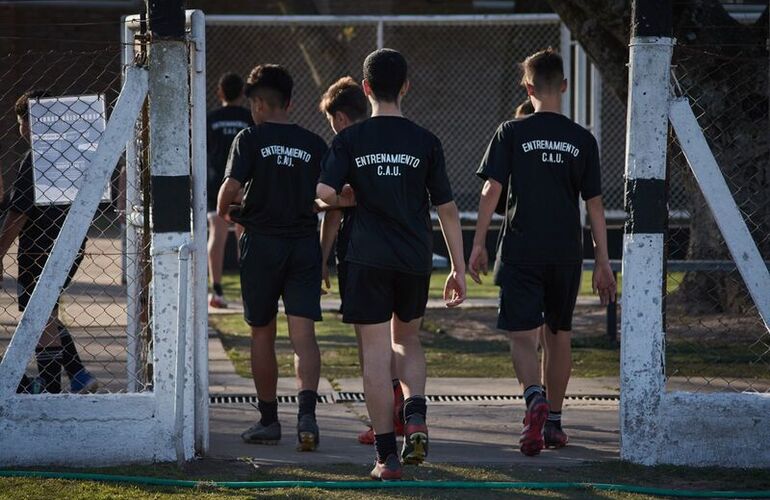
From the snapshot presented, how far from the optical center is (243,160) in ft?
19.0

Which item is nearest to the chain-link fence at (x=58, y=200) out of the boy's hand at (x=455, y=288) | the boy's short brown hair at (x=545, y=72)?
the boy's hand at (x=455, y=288)

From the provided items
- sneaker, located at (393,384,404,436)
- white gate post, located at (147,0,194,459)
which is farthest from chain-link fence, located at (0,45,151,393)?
sneaker, located at (393,384,404,436)

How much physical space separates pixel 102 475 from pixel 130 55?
202cm

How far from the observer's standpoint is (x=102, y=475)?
16.6 ft

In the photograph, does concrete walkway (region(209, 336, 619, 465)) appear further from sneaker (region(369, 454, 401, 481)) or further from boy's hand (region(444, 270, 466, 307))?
boy's hand (region(444, 270, 466, 307))

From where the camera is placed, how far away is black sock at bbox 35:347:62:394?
6309 mm

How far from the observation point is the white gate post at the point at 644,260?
17.6 feet

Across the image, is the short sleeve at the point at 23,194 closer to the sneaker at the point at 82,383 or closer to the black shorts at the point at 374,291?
the sneaker at the point at 82,383

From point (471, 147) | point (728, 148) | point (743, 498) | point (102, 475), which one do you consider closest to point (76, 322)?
point (102, 475)

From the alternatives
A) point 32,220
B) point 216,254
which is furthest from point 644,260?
point 216,254

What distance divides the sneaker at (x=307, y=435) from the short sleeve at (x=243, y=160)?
126cm

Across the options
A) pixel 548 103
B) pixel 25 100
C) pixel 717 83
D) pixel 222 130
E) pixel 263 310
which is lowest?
pixel 263 310

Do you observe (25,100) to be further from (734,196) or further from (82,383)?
(734,196)

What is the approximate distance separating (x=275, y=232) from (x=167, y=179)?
77 centimetres
